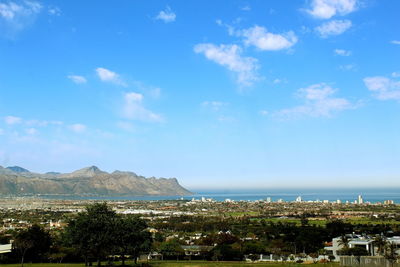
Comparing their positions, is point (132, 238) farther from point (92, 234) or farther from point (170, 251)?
point (170, 251)

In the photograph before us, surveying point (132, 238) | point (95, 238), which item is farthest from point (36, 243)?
point (95, 238)

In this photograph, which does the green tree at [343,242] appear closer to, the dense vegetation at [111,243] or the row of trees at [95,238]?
the dense vegetation at [111,243]

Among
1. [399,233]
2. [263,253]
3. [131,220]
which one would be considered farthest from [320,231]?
[131,220]

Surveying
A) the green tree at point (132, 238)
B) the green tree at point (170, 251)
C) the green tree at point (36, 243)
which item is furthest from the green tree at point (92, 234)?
the green tree at point (170, 251)

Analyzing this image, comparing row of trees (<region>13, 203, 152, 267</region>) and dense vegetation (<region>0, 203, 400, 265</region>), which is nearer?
row of trees (<region>13, 203, 152, 267</region>)

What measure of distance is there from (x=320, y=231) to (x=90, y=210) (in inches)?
2081

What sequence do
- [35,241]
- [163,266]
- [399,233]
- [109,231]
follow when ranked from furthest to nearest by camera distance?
[399,233]
[35,241]
[163,266]
[109,231]

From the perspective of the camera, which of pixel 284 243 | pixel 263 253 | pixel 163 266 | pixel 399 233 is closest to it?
pixel 163 266

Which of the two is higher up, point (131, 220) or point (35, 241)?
point (131, 220)

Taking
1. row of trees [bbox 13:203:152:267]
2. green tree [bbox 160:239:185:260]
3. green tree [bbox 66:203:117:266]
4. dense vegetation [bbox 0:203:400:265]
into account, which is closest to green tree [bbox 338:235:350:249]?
dense vegetation [bbox 0:203:400:265]

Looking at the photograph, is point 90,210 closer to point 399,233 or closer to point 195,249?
point 195,249

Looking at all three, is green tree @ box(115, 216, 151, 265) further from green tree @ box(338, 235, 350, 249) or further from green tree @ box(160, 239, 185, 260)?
green tree @ box(338, 235, 350, 249)

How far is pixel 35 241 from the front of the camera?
155ft

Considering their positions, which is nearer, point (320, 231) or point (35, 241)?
point (35, 241)
